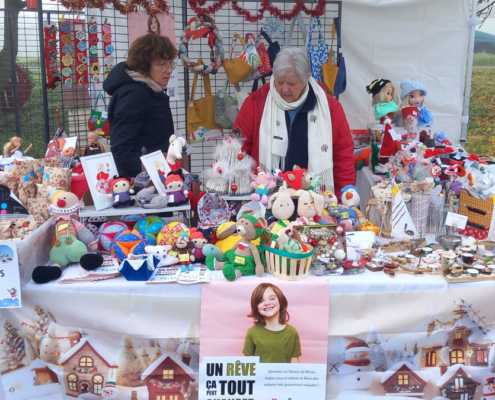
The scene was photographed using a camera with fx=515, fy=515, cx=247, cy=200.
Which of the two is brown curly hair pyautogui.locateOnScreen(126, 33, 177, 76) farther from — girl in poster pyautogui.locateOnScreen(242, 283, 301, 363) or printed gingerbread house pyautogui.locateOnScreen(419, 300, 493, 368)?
printed gingerbread house pyautogui.locateOnScreen(419, 300, 493, 368)

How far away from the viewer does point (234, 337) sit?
191cm

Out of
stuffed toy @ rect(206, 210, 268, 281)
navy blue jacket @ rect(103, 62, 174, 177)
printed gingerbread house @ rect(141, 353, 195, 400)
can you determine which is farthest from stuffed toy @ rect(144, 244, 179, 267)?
navy blue jacket @ rect(103, 62, 174, 177)

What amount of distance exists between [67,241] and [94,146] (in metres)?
1.35

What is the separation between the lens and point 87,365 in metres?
1.95

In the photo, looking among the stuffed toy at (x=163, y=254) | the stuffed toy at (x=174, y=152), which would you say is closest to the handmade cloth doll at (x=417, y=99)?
the stuffed toy at (x=174, y=152)

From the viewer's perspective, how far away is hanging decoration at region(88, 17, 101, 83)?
381 cm

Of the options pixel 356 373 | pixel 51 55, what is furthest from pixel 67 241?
pixel 51 55

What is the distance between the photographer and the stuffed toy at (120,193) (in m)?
2.13

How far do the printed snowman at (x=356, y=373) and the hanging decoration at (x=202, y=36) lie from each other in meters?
2.52

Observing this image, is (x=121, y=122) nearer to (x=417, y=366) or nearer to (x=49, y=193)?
(x=49, y=193)

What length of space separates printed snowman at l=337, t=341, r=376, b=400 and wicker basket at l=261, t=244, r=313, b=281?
0.36 m

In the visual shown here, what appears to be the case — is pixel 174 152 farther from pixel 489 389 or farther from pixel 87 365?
pixel 489 389

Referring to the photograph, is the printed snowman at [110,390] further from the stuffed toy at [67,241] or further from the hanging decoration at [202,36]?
the hanging decoration at [202,36]

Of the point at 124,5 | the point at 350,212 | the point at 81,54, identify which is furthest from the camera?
the point at 81,54
